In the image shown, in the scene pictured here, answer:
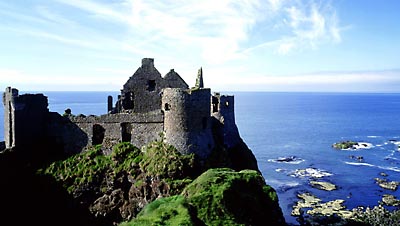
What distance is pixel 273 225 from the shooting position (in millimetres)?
24531

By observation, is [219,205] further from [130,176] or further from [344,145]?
[344,145]

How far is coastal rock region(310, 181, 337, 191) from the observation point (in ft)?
229

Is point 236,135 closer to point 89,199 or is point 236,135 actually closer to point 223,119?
point 223,119

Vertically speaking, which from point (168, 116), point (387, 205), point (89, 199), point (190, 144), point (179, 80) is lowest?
point (387, 205)

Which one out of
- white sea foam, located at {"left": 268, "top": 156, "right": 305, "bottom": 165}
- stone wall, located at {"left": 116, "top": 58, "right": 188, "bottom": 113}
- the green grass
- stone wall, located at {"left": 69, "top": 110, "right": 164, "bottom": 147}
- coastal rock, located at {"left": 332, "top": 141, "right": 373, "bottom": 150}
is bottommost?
white sea foam, located at {"left": 268, "top": 156, "right": 305, "bottom": 165}

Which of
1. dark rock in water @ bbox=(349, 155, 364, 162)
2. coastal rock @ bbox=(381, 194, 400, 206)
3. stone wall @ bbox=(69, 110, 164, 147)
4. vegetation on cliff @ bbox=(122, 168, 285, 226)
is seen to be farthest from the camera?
dark rock in water @ bbox=(349, 155, 364, 162)

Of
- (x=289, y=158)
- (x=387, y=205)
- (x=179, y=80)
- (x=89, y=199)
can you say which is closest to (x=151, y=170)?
(x=89, y=199)

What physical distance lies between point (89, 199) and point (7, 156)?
25.7 ft

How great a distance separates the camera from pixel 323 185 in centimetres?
7175

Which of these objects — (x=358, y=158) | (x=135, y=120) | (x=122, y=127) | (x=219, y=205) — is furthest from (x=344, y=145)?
(x=219, y=205)

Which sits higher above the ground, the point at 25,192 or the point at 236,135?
the point at 236,135

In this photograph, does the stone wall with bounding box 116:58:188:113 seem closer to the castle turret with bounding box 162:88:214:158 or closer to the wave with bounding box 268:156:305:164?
the castle turret with bounding box 162:88:214:158

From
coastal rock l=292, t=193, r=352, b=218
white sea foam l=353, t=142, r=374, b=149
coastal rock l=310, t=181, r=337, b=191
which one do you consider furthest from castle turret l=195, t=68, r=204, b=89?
white sea foam l=353, t=142, r=374, b=149

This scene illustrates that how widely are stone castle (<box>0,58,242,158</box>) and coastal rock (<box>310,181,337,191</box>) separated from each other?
35642mm
